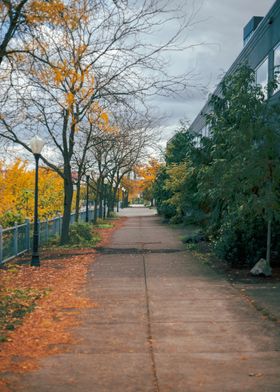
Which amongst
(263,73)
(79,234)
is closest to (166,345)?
(79,234)

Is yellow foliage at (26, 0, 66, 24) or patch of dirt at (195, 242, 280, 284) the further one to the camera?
patch of dirt at (195, 242, 280, 284)

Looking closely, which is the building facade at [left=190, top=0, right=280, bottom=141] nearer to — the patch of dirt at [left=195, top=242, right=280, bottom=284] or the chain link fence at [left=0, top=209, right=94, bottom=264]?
the patch of dirt at [left=195, top=242, right=280, bottom=284]

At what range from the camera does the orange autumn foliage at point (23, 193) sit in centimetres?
2045

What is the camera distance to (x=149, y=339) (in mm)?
6211

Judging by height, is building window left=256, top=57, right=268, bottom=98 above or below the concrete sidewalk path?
above

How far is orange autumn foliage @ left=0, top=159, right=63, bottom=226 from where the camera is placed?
20.5 metres

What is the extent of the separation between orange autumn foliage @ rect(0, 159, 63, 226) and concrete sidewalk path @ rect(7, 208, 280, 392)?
10.9 metres

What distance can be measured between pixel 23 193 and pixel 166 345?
18.6 m

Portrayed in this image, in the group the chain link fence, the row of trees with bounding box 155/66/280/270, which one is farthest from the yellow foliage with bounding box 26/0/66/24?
the chain link fence

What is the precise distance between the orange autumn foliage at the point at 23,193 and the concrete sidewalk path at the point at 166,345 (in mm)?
10858

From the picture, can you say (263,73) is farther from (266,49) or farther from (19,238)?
(19,238)

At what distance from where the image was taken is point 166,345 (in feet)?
19.5

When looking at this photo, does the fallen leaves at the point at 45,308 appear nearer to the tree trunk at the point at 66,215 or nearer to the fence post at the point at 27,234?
the fence post at the point at 27,234

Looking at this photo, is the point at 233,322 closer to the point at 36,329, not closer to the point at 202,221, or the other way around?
the point at 36,329
